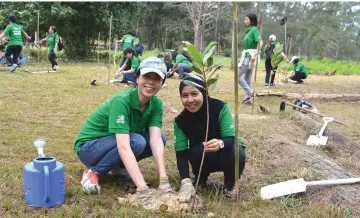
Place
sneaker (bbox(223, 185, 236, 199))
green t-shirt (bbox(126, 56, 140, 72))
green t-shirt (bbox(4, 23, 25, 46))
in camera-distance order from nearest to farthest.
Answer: sneaker (bbox(223, 185, 236, 199)) → green t-shirt (bbox(126, 56, 140, 72)) → green t-shirt (bbox(4, 23, 25, 46))

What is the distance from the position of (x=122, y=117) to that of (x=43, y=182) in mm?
580

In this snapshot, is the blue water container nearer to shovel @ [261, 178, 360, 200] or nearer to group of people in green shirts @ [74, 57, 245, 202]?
group of people in green shirts @ [74, 57, 245, 202]

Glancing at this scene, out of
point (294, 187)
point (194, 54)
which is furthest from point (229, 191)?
point (194, 54)

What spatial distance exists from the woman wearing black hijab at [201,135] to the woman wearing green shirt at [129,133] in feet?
0.48

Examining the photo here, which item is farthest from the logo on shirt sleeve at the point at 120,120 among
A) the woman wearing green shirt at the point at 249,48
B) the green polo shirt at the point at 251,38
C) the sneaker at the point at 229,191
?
the green polo shirt at the point at 251,38

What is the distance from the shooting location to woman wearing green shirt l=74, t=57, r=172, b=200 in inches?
89.1

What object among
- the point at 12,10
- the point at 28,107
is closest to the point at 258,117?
the point at 28,107

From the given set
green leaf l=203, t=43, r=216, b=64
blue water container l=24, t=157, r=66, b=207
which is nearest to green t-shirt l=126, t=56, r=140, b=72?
blue water container l=24, t=157, r=66, b=207

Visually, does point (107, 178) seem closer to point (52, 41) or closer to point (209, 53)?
point (209, 53)

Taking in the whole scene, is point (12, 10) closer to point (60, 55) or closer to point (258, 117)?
point (60, 55)

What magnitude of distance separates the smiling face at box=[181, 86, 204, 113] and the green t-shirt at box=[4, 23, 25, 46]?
7.83 m

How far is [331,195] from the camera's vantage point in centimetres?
238

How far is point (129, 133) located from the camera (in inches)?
96.3

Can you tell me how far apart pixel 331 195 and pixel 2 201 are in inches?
78.8
